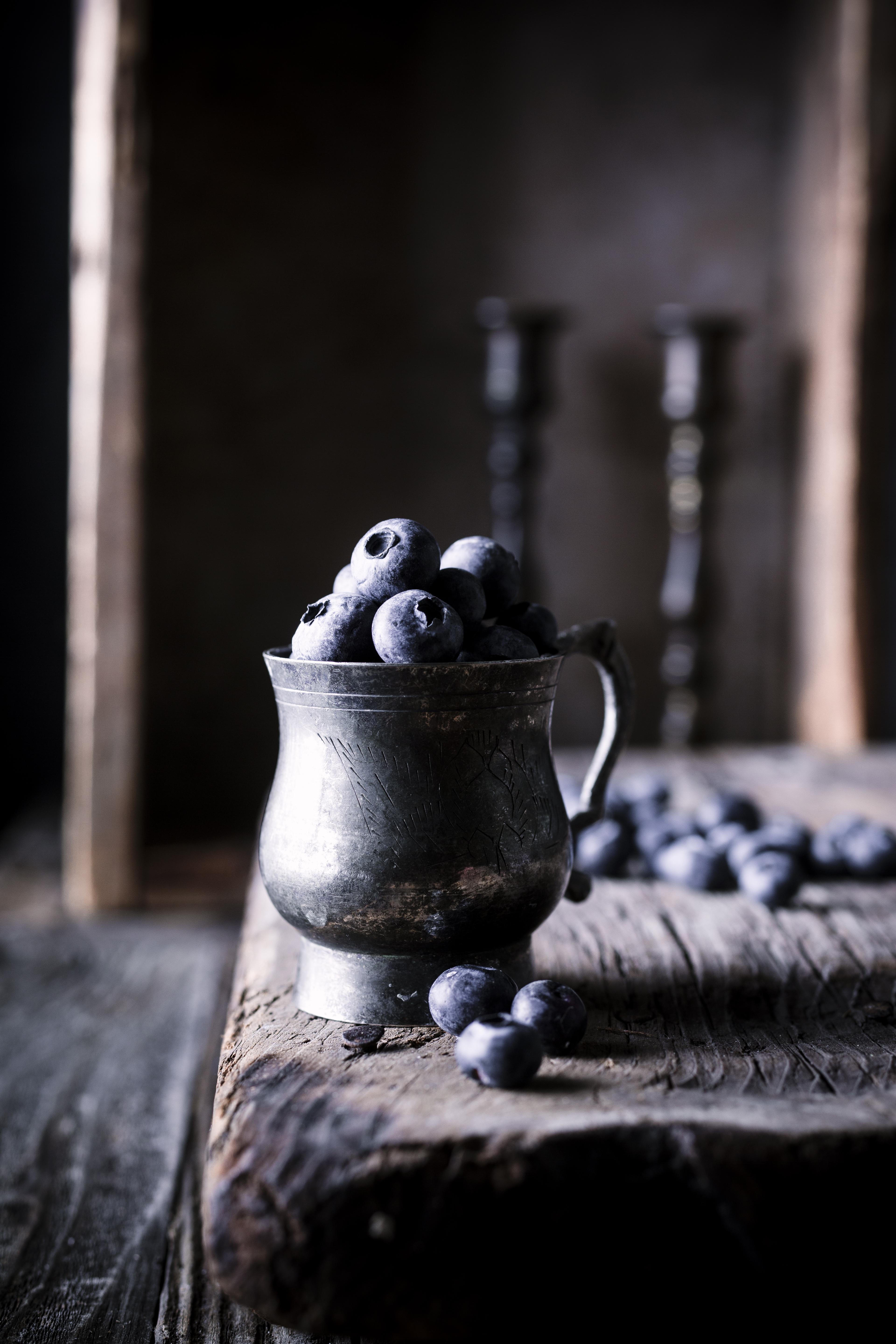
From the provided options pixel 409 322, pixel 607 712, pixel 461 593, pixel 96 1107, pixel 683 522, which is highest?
pixel 409 322

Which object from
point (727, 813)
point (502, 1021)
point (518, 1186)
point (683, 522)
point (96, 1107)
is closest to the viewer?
point (518, 1186)

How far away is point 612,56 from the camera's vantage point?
3.85 m

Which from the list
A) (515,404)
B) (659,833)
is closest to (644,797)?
(659,833)

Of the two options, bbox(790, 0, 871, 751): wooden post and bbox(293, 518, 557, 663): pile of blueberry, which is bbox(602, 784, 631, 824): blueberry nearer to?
bbox(293, 518, 557, 663): pile of blueberry

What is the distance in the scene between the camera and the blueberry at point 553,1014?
0.82 metres

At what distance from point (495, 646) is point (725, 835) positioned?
65cm

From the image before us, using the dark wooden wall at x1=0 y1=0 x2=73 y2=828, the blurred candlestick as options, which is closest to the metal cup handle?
the blurred candlestick

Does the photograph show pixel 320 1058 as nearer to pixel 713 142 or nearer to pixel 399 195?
pixel 399 195

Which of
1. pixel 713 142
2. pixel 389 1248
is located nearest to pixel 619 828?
pixel 389 1248

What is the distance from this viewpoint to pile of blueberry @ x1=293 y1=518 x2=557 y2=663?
829 mm

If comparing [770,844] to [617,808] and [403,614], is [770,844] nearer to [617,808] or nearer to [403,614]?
[617,808]

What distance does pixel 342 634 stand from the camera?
2.84 ft

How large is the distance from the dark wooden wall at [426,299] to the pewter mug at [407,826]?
9.51 ft

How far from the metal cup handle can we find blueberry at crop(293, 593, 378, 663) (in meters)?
0.22
